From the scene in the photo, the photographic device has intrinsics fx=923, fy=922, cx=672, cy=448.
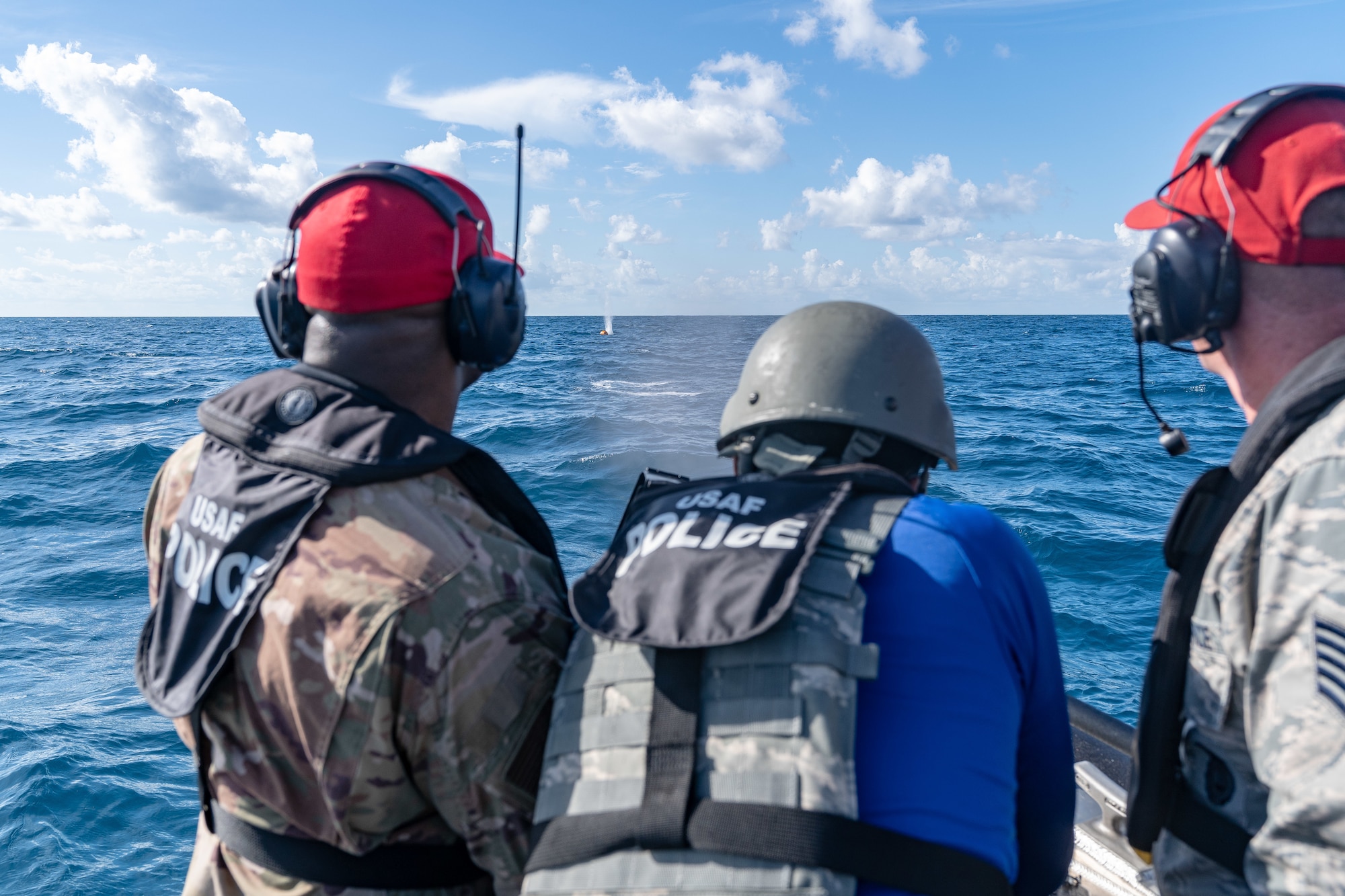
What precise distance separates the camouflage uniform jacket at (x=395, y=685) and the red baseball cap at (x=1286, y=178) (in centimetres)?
160

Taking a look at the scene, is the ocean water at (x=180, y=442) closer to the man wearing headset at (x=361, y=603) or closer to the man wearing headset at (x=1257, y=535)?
the man wearing headset at (x=361, y=603)

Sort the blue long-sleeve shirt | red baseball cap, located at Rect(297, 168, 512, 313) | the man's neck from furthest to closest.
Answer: red baseball cap, located at Rect(297, 168, 512, 313) < the man's neck < the blue long-sleeve shirt

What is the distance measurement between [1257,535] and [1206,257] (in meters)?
0.66

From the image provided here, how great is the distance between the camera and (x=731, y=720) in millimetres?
1488

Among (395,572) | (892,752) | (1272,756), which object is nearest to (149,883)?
(395,572)

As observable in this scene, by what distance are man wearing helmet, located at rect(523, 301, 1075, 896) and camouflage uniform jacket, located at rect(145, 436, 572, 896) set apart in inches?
5.9

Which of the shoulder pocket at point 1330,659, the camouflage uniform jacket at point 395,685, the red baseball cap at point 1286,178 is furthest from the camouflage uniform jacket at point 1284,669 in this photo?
the camouflage uniform jacket at point 395,685

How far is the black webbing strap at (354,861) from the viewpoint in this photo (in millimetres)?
1841

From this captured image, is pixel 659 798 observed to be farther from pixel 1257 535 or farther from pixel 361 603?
pixel 1257 535

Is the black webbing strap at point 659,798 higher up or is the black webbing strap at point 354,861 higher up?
the black webbing strap at point 659,798

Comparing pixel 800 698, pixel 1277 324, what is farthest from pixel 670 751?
pixel 1277 324

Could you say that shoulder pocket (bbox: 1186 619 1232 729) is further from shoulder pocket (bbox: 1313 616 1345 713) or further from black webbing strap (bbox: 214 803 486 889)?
black webbing strap (bbox: 214 803 486 889)

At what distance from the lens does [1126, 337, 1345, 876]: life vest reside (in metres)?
1.64

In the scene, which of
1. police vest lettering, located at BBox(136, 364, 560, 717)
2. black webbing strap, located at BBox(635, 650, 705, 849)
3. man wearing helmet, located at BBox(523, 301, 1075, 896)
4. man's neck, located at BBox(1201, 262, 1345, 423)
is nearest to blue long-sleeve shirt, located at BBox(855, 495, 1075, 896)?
man wearing helmet, located at BBox(523, 301, 1075, 896)
